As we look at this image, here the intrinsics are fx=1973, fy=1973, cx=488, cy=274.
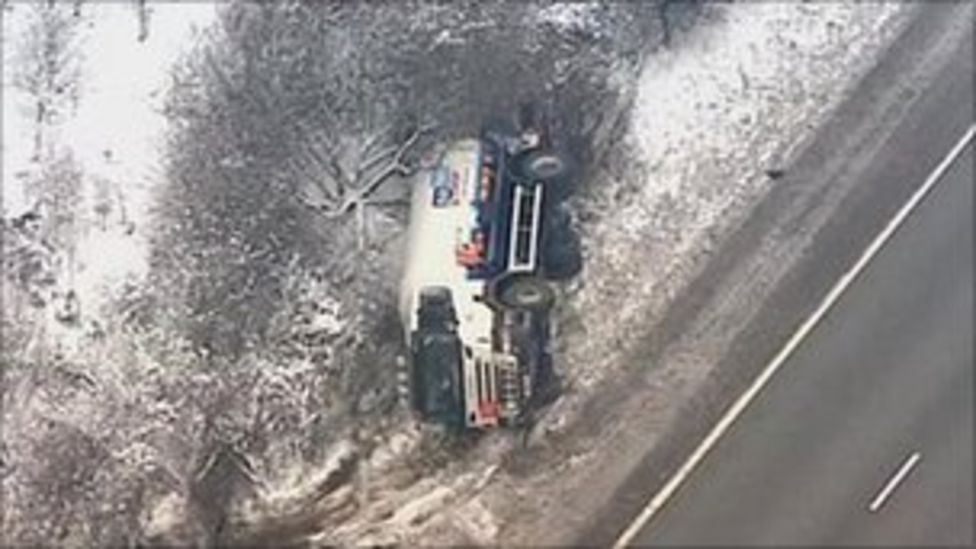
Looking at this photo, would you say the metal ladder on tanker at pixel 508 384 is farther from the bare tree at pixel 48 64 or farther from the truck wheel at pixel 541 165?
the bare tree at pixel 48 64

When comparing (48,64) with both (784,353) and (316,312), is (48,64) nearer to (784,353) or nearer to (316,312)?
(316,312)

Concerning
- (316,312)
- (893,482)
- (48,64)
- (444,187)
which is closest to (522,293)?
(444,187)

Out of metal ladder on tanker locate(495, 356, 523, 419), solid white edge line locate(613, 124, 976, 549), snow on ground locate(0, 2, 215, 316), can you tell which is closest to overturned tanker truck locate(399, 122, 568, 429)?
metal ladder on tanker locate(495, 356, 523, 419)

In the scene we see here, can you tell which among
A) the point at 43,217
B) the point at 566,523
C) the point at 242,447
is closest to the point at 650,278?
the point at 566,523

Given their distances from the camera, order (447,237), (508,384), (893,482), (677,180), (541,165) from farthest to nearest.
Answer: (677,180), (541,165), (447,237), (508,384), (893,482)

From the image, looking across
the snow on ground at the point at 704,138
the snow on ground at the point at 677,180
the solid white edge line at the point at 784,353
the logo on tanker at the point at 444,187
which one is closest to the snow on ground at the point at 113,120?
the logo on tanker at the point at 444,187

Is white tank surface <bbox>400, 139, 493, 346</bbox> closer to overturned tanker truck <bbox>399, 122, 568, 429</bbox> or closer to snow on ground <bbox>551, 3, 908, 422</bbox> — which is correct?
overturned tanker truck <bbox>399, 122, 568, 429</bbox>
